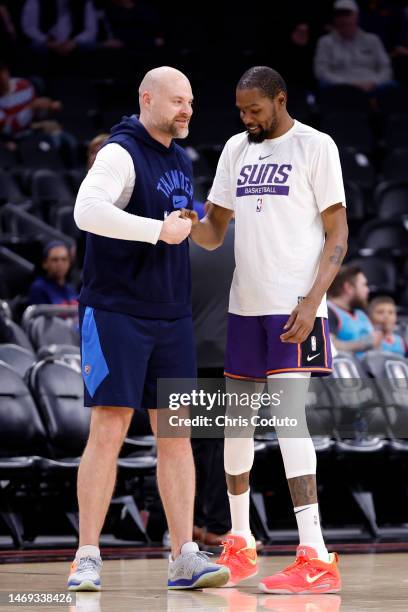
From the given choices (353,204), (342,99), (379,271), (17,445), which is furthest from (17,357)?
(342,99)

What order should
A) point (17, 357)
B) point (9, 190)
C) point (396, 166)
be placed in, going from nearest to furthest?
1. point (17, 357)
2. point (9, 190)
3. point (396, 166)

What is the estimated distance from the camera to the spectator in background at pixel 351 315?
8.94 meters

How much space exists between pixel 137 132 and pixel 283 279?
2.60 ft

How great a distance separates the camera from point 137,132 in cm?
498

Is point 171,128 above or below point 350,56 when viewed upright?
below

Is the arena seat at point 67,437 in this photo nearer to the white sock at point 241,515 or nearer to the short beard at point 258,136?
the white sock at point 241,515

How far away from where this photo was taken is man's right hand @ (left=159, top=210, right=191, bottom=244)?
4711mm

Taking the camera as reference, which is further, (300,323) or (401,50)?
(401,50)

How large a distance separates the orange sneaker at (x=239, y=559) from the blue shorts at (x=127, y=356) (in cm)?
68

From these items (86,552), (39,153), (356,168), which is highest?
(39,153)

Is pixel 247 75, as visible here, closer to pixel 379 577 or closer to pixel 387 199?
pixel 379 577

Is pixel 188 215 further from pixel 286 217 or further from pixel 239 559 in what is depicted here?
pixel 239 559

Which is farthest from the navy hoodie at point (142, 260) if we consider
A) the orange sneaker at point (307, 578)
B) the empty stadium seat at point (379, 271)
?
the empty stadium seat at point (379, 271)

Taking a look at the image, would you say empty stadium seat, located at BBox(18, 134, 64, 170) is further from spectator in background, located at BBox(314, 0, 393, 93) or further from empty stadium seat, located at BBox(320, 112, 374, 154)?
spectator in background, located at BBox(314, 0, 393, 93)
